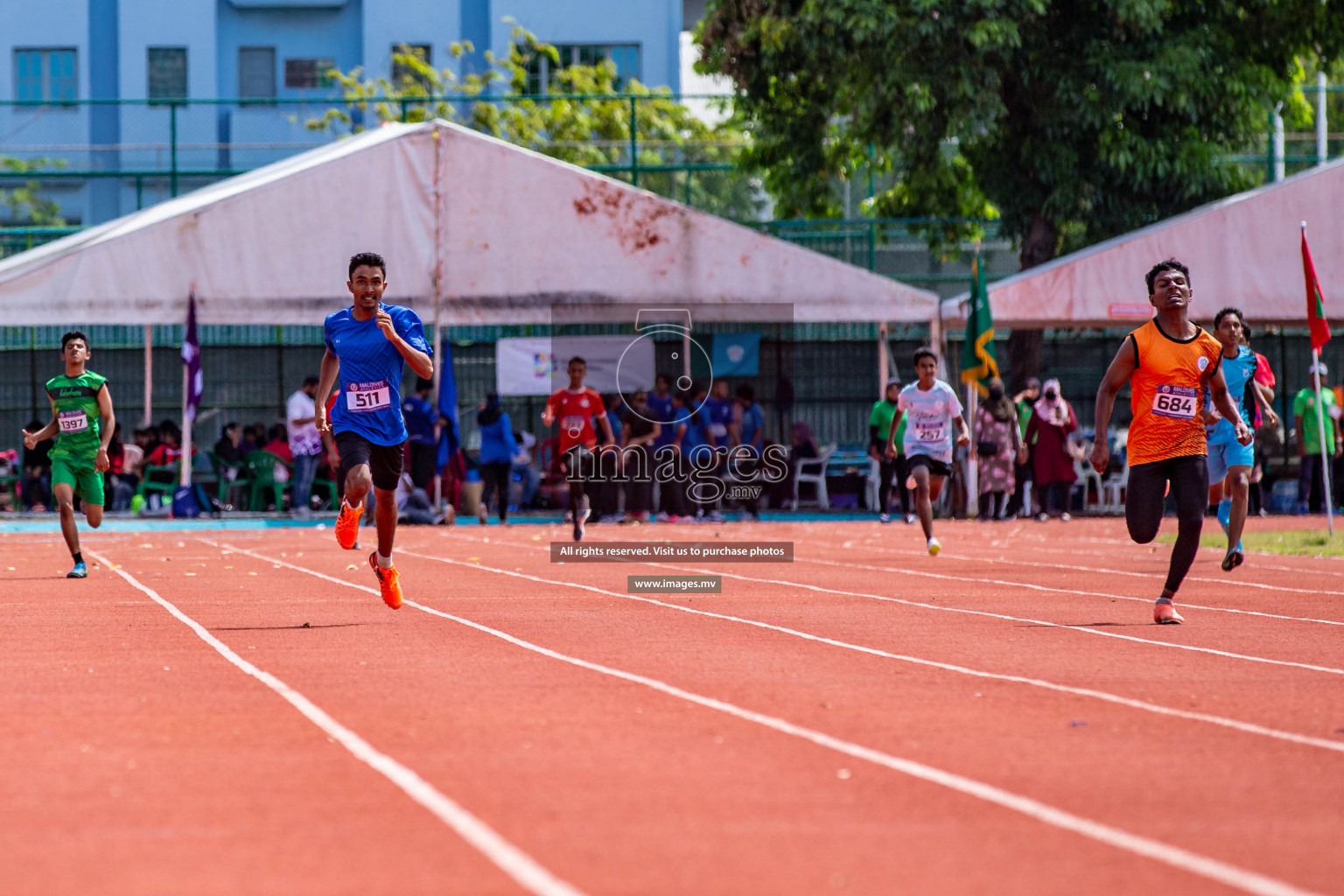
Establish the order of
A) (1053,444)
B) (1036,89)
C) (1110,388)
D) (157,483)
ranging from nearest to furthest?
(1110,388), (1053,444), (157,483), (1036,89)

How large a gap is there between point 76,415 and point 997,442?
12957 mm

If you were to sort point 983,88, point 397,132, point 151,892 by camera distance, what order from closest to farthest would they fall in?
1. point 151,892
2. point 397,132
3. point 983,88

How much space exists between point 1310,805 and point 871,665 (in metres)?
3.26

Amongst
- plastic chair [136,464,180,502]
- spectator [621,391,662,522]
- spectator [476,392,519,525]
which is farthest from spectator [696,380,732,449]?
plastic chair [136,464,180,502]

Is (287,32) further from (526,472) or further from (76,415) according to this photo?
(76,415)

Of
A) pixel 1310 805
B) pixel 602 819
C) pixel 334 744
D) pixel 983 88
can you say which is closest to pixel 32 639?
pixel 334 744

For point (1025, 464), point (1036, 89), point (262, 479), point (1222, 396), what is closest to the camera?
point (1222, 396)

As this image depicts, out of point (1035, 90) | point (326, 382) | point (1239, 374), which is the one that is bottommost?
point (326, 382)

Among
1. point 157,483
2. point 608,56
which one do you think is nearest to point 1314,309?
point 157,483

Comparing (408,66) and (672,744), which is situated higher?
(408,66)

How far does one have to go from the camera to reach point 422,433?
22.1m

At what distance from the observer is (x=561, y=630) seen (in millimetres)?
9672

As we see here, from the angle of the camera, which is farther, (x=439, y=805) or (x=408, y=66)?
(x=408, y=66)

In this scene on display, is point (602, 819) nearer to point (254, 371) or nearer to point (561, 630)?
point (561, 630)
